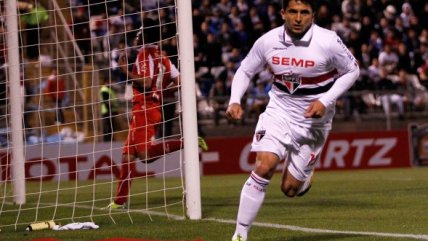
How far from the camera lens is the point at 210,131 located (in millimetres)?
25656

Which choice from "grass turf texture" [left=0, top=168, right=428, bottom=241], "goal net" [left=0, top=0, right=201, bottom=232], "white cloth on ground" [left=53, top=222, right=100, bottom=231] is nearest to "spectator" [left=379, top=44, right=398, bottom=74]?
"goal net" [left=0, top=0, right=201, bottom=232]

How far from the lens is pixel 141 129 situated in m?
14.3

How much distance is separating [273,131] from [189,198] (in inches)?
113

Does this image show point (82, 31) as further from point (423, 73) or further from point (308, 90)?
point (308, 90)

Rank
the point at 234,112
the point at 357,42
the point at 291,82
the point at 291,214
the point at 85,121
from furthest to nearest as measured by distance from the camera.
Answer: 1. the point at 357,42
2. the point at 85,121
3. the point at 291,214
4. the point at 291,82
5. the point at 234,112

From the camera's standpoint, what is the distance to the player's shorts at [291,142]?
9547mm

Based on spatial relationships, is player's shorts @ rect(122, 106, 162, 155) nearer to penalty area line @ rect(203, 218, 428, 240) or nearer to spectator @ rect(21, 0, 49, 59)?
penalty area line @ rect(203, 218, 428, 240)

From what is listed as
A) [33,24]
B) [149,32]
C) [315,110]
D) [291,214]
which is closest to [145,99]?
[149,32]

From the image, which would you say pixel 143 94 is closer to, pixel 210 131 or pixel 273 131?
pixel 273 131

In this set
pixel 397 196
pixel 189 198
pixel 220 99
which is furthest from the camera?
pixel 220 99

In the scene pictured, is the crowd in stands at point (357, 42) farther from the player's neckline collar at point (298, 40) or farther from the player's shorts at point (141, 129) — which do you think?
the player's neckline collar at point (298, 40)

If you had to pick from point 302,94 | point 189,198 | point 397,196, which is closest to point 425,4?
point 397,196

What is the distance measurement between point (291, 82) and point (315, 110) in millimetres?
613

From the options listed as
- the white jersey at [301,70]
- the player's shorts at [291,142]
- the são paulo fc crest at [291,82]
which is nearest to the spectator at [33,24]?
the player's shorts at [291,142]
